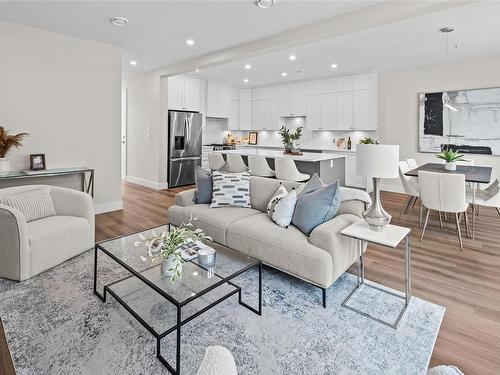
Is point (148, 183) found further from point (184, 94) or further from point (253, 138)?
point (253, 138)

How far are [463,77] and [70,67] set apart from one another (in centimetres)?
684

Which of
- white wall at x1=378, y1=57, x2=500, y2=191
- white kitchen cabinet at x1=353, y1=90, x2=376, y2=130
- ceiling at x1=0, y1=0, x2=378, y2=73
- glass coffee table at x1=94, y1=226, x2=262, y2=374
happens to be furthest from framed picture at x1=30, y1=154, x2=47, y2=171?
white wall at x1=378, y1=57, x2=500, y2=191

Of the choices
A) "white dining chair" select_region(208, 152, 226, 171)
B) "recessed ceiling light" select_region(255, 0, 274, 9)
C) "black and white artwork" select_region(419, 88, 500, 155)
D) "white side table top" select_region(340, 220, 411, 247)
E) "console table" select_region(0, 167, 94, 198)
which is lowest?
"white side table top" select_region(340, 220, 411, 247)

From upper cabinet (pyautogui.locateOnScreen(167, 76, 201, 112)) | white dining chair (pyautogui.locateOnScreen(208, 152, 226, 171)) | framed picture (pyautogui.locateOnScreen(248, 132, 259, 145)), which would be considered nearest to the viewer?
white dining chair (pyautogui.locateOnScreen(208, 152, 226, 171))

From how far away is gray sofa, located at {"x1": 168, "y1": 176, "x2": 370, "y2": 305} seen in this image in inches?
91.2

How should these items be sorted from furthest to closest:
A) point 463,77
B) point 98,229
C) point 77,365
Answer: point 463,77, point 98,229, point 77,365

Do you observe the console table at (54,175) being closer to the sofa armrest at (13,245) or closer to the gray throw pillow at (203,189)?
the sofa armrest at (13,245)

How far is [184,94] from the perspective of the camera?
7145 millimetres

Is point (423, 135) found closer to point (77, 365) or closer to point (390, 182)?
point (390, 182)

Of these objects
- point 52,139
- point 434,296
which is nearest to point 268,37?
point 52,139

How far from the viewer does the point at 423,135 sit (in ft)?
20.4

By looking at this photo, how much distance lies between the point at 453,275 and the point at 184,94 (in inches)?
249

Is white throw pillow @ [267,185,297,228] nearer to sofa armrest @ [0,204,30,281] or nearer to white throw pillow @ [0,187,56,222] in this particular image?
sofa armrest @ [0,204,30,281]

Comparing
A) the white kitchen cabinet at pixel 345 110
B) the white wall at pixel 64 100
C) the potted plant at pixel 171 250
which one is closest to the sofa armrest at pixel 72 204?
the white wall at pixel 64 100
